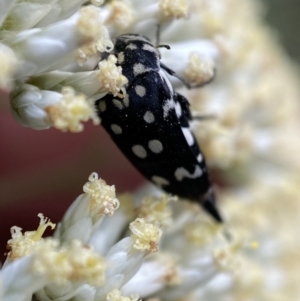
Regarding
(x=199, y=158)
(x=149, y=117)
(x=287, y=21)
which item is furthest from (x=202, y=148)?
(x=287, y=21)

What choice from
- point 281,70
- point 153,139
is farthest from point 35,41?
point 281,70

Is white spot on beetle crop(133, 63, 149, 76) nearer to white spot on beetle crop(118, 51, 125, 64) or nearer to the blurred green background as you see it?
white spot on beetle crop(118, 51, 125, 64)

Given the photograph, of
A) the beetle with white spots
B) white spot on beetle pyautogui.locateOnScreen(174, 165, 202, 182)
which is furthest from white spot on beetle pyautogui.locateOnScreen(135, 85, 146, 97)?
white spot on beetle pyautogui.locateOnScreen(174, 165, 202, 182)

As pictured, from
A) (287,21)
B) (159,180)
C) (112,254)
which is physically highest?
(287,21)

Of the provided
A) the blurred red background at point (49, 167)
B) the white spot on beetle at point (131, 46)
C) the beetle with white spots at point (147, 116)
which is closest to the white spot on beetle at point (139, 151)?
the beetle with white spots at point (147, 116)

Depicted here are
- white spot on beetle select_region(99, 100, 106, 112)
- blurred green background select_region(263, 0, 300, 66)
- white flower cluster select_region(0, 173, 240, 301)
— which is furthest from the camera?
blurred green background select_region(263, 0, 300, 66)

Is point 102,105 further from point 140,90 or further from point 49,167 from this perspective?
point 49,167

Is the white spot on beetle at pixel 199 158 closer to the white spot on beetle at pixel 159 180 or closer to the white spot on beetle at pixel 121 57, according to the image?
the white spot on beetle at pixel 159 180
